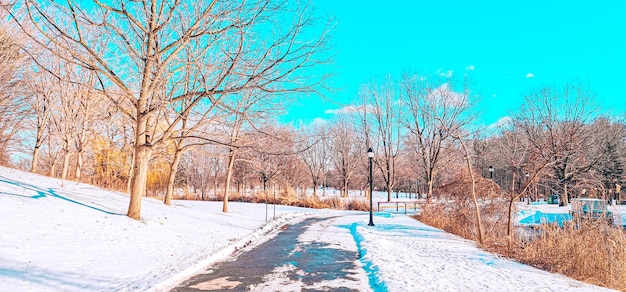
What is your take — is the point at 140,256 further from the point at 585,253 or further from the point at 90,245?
the point at 585,253

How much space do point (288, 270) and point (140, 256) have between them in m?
3.30

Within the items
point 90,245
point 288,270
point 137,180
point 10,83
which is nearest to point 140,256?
point 90,245

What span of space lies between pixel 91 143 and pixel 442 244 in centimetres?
2789

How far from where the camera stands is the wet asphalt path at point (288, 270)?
569 centimetres

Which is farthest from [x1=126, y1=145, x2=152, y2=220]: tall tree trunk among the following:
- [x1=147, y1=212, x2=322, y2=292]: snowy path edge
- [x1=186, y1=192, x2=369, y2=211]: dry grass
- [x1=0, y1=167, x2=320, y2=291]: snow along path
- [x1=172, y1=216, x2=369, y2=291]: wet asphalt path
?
[x1=186, y1=192, x2=369, y2=211]: dry grass

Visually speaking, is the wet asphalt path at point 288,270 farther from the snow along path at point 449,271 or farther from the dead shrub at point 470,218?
the dead shrub at point 470,218

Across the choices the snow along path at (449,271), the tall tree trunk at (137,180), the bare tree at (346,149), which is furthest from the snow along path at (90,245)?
the bare tree at (346,149)

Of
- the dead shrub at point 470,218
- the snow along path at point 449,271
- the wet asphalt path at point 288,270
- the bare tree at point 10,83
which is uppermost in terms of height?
the bare tree at point 10,83

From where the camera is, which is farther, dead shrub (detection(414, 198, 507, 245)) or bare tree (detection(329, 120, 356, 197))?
bare tree (detection(329, 120, 356, 197))

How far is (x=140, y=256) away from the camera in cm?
743

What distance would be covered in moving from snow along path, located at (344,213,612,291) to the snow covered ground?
17mm

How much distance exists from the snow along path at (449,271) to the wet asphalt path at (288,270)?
0.44 meters

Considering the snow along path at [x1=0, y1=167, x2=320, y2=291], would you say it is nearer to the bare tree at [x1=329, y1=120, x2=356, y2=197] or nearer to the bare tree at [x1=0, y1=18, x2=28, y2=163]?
the bare tree at [x1=0, y1=18, x2=28, y2=163]

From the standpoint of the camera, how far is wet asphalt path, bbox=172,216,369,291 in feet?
18.7
